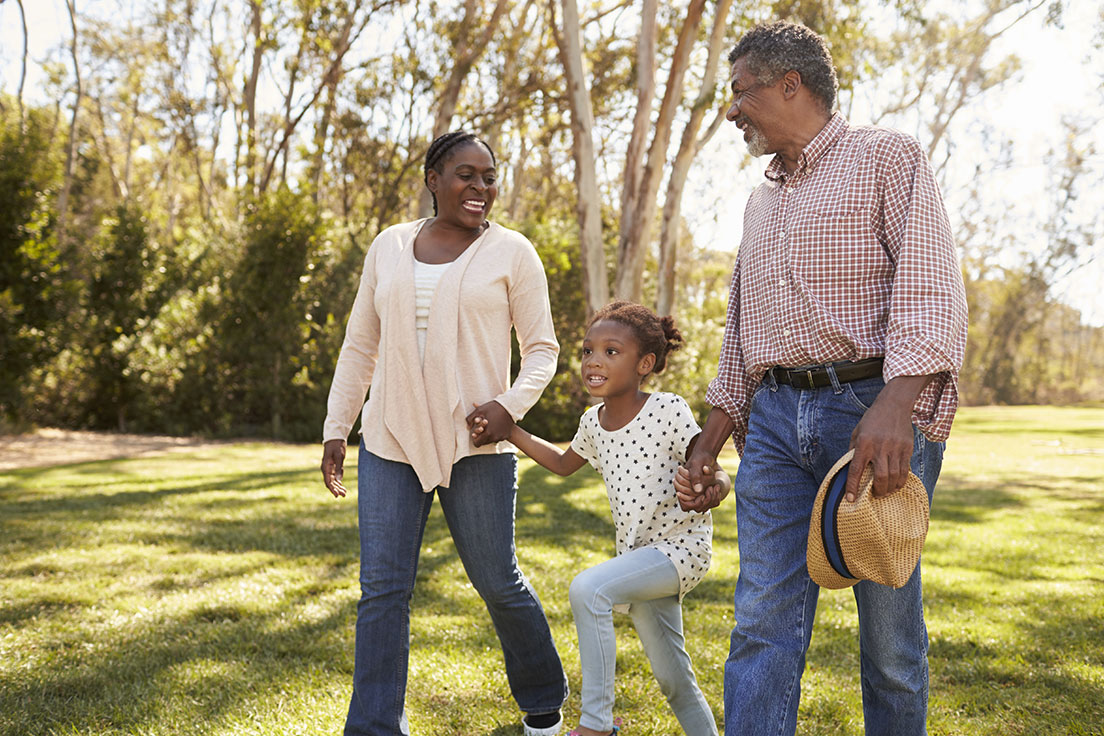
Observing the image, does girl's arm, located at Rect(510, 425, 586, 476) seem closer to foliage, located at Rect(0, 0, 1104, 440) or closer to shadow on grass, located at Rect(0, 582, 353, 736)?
shadow on grass, located at Rect(0, 582, 353, 736)

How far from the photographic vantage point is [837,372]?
8.34ft

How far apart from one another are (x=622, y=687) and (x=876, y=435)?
2319 mm

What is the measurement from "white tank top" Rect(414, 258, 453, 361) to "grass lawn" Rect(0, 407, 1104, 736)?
1557mm

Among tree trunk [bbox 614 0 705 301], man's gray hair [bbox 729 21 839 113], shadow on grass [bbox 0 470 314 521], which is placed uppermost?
tree trunk [bbox 614 0 705 301]

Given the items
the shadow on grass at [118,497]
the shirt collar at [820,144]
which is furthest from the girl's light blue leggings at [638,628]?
the shadow on grass at [118,497]

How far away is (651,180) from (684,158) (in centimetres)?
94

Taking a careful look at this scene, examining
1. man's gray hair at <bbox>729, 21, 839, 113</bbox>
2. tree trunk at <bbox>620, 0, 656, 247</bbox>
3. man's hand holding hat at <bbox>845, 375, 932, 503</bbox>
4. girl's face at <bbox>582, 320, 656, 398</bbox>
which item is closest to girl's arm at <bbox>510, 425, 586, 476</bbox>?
girl's face at <bbox>582, 320, 656, 398</bbox>

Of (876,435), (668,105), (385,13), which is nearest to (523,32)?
(385,13)

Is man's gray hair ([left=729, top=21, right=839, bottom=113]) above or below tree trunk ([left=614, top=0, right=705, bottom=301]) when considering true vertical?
below

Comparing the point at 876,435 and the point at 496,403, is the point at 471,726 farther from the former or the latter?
the point at 876,435

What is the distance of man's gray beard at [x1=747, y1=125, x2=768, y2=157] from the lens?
2744mm

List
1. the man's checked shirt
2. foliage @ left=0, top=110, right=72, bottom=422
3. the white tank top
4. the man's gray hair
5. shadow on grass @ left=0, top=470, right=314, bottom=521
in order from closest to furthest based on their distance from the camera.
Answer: the man's checked shirt
the man's gray hair
the white tank top
shadow on grass @ left=0, top=470, right=314, bottom=521
foliage @ left=0, top=110, right=72, bottom=422

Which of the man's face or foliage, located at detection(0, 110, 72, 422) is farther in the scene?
foliage, located at detection(0, 110, 72, 422)

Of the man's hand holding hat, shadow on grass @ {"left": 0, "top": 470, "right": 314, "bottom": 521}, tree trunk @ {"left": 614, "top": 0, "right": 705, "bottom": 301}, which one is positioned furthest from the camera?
tree trunk @ {"left": 614, "top": 0, "right": 705, "bottom": 301}
